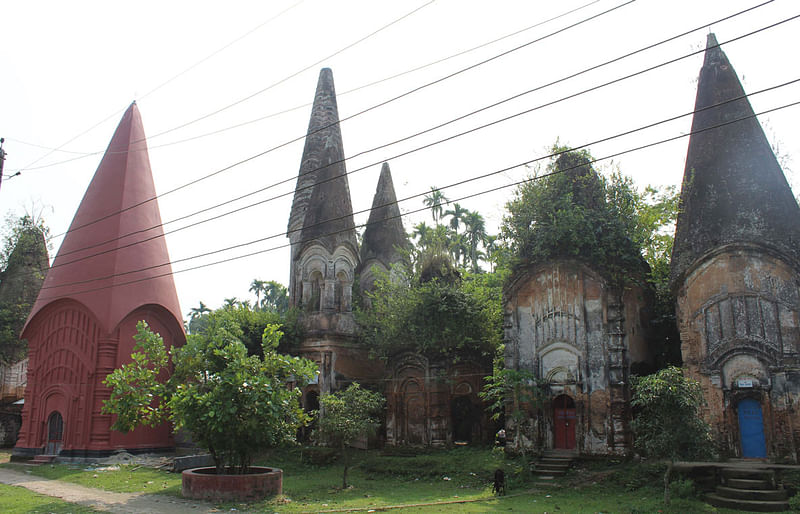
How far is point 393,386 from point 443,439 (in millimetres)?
2468

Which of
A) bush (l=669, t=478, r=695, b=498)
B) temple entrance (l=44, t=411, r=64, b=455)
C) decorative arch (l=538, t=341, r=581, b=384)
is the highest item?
decorative arch (l=538, t=341, r=581, b=384)

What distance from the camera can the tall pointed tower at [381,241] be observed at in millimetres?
24938

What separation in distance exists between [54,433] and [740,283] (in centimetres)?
2108

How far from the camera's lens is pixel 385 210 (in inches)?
1035

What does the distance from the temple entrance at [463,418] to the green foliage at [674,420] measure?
814cm

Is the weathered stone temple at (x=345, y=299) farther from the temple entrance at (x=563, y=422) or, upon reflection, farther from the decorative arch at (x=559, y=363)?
the temple entrance at (x=563, y=422)

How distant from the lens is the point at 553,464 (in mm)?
15398

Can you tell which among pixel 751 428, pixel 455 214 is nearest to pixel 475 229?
pixel 455 214

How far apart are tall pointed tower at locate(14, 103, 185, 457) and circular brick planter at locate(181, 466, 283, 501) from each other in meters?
8.80

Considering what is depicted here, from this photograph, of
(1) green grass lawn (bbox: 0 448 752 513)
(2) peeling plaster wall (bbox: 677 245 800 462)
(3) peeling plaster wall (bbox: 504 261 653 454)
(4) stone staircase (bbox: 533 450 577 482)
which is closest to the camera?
(1) green grass lawn (bbox: 0 448 752 513)

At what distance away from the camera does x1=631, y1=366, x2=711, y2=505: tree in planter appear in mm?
12023

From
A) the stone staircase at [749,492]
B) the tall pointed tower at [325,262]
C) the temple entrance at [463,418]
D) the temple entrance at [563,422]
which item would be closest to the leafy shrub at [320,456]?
the tall pointed tower at [325,262]

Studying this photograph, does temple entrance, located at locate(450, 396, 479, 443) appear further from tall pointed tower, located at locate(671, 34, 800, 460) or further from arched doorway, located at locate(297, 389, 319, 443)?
tall pointed tower, located at locate(671, 34, 800, 460)

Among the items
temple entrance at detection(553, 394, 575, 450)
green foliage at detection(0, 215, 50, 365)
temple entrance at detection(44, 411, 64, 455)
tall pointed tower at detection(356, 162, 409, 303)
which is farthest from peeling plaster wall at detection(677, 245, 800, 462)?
green foliage at detection(0, 215, 50, 365)
